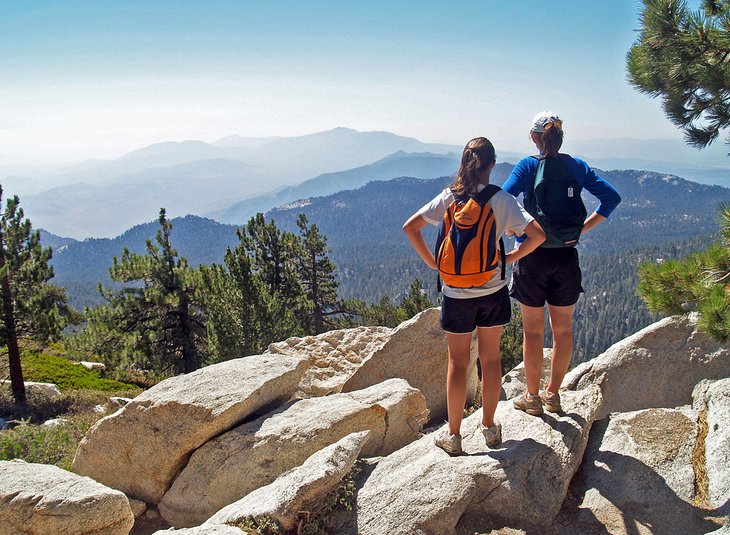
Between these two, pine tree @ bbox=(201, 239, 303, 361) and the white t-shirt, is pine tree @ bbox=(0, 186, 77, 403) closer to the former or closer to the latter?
pine tree @ bbox=(201, 239, 303, 361)

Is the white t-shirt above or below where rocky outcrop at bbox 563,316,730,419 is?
above

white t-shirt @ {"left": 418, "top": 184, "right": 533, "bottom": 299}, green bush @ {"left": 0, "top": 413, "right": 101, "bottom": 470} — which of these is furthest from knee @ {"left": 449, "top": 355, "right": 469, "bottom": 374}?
green bush @ {"left": 0, "top": 413, "right": 101, "bottom": 470}

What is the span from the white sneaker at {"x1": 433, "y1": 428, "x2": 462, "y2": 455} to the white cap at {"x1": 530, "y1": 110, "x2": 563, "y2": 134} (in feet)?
10.9

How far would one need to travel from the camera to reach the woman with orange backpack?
4.77m

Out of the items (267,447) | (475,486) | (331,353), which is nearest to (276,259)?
(331,353)

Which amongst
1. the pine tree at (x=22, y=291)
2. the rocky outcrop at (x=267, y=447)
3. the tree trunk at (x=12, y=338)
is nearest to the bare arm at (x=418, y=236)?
the rocky outcrop at (x=267, y=447)

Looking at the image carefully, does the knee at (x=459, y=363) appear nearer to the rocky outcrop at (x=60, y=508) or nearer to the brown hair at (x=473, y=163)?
the brown hair at (x=473, y=163)

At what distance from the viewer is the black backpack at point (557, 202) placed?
5.23 metres

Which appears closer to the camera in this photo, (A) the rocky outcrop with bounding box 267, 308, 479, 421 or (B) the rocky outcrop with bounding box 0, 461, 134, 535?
(B) the rocky outcrop with bounding box 0, 461, 134, 535

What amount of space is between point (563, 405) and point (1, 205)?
19963mm

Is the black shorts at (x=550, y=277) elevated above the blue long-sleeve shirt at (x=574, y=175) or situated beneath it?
situated beneath

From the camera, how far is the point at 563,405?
247 inches

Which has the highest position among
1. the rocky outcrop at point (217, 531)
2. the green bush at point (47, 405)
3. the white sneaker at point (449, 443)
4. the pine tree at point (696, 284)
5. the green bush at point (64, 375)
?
the pine tree at point (696, 284)

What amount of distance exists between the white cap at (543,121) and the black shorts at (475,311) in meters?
1.70
